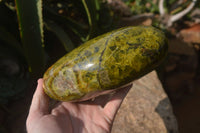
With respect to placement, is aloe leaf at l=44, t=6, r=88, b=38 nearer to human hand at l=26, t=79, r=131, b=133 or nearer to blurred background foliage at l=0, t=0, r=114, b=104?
blurred background foliage at l=0, t=0, r=114, b=104

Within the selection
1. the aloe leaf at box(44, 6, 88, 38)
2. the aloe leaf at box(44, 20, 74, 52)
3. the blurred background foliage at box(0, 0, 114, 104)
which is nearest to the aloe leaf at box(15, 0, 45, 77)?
the blurred background foliage at box(0, 0, 114, 104)

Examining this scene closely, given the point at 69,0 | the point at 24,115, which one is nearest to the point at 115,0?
the point at 69,0

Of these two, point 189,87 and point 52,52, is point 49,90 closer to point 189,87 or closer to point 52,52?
point 52,52

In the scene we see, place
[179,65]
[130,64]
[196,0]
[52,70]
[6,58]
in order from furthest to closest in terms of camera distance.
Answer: [179,65] → [196,0] → [6,58] → [52,70] → [130,64]

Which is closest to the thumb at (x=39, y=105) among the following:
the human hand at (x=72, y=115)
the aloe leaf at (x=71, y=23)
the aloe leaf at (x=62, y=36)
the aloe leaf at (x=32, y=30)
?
the human hand at (x=72, y=115)

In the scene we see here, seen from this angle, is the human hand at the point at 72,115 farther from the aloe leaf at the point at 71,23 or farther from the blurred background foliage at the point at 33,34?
the aloe leaf at the point at 71,23

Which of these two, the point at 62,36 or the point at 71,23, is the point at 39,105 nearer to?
the point at 62,36

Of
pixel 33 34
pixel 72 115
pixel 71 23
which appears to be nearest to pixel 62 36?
pixel 71 23
